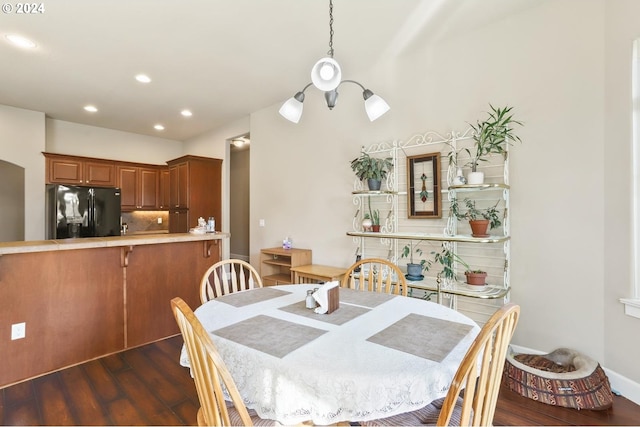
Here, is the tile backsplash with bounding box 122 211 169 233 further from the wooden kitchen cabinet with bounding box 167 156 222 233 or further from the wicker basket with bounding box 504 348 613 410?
the wicker basket with bounding box 504 348 613 410

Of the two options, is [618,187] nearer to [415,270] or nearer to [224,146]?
[415,270]

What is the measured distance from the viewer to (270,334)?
1338 millimetres

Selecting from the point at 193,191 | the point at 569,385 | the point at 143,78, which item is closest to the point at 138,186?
the point at 193,191

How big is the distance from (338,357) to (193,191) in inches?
191

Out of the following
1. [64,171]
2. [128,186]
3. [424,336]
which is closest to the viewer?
[424,336]

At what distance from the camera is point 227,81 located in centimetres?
384

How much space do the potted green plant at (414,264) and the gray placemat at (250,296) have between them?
55.8 inches

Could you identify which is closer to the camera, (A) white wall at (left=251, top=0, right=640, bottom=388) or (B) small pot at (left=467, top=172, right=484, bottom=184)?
(A) white wall at (left=251, top=0, right=640, bottom=388)

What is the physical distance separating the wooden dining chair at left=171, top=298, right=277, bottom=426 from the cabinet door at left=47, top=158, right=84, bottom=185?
17.7 ft

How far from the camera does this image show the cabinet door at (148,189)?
5953 mm

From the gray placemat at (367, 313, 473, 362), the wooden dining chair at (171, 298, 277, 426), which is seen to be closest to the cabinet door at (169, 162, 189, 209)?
the wooden dining chair at (171, 298, 277, 426)

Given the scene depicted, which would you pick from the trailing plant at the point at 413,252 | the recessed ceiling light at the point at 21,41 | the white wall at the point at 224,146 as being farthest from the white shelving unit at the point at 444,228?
the recessed ceiling light at the point at 21,41

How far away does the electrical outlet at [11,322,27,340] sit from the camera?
2.34 metres

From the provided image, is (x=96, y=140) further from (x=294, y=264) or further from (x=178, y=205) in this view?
(x=294, y=264)
